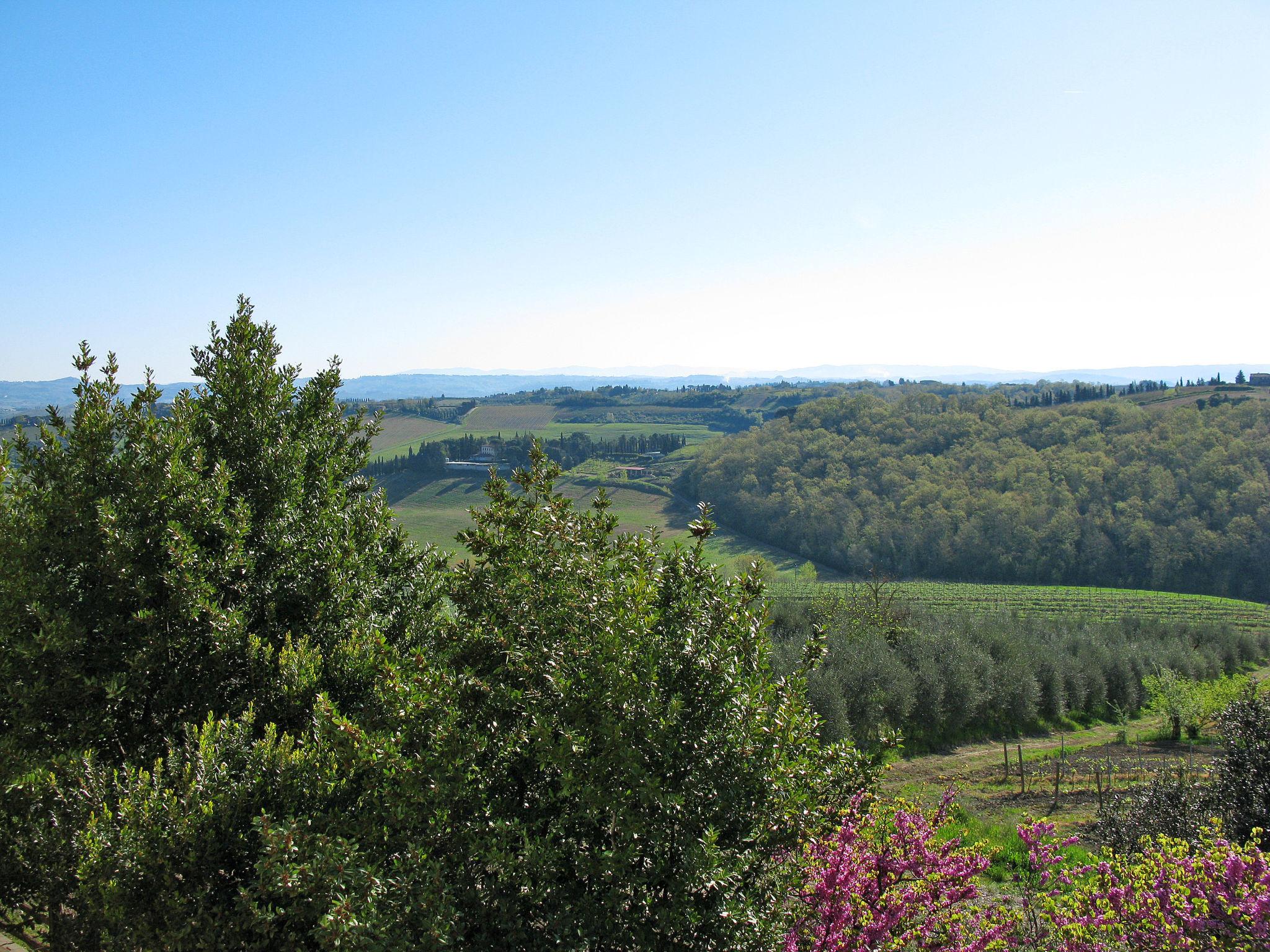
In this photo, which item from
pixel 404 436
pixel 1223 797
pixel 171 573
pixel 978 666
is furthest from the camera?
pixel 404 436

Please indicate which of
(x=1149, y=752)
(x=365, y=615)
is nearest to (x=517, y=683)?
(x=365, y=615)

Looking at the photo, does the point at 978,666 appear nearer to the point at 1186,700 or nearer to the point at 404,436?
the point at 1186,700

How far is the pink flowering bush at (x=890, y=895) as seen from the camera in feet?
22.3

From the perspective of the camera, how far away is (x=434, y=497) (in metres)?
131

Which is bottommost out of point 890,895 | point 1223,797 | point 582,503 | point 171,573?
point 582,503

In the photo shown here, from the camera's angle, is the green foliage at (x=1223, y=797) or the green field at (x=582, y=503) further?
the green field at (x=582, y=503)

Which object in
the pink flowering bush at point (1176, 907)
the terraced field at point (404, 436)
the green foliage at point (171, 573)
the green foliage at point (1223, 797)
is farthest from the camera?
the terraced field at point (404, 436)

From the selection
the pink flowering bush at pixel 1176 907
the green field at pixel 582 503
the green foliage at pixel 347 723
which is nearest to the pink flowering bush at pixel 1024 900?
the pink flowering bush at pixel 1176 907

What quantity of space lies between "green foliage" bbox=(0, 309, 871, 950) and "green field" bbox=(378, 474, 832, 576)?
91343 mm

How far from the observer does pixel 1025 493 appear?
372ft

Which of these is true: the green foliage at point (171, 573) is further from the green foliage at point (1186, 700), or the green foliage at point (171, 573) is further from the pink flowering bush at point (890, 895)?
the green foliage at point (1186, 700)

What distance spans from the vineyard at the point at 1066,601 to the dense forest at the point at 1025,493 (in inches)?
269

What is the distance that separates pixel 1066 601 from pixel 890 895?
96304 mm

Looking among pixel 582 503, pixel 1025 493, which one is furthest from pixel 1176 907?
pixel 1025 493
